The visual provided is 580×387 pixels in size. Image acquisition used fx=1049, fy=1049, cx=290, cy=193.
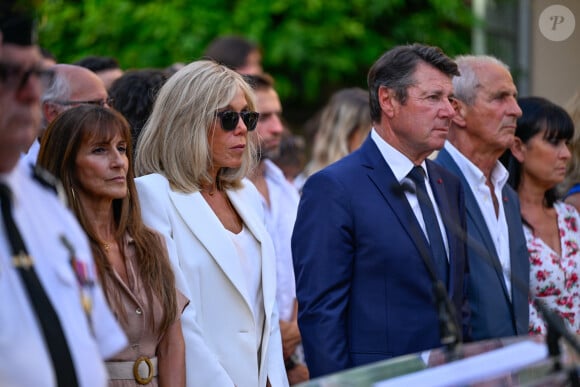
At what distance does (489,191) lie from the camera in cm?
611

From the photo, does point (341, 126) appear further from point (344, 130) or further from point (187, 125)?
point (187, 125)

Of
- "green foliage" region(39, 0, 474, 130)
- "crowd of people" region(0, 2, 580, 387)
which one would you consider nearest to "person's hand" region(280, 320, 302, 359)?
"crowd of people" region(0, 2, 580, 387)

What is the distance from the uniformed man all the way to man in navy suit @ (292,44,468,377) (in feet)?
6.64

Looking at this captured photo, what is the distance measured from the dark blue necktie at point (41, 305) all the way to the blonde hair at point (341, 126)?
5.25 meters

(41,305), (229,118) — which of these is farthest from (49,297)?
(229,118)

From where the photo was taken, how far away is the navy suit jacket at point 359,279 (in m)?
4.84

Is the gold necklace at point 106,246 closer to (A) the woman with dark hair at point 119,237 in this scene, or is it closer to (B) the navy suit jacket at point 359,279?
(A) the woman with dark hair at point 119,237

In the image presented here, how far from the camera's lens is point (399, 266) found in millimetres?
4832

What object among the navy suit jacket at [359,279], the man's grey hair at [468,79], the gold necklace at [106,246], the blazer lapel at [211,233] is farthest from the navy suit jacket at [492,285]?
the gold necklace at [106,246]

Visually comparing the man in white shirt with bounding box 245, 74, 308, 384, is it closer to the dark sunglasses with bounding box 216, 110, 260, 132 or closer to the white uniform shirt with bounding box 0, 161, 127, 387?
the dark sunglasses with bounding box 216, 110, 260, 132

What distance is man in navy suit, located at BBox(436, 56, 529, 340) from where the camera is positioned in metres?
5.58

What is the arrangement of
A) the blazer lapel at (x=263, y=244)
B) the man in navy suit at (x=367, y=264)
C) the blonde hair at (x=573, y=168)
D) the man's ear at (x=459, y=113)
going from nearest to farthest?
the man in navy suit at (x=367, y=264) → the blazer lapel at (x=263, y=244) → the man's ear at (x=459, y=113) → the blonde hair at (x=573, y=168)

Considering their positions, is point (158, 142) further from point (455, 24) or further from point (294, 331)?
point (455, 24)

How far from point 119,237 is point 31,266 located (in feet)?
5.85
